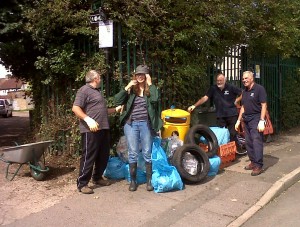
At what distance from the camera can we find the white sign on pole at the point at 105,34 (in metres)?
6.18

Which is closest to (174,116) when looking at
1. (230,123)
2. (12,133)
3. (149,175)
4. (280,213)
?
(149,175)

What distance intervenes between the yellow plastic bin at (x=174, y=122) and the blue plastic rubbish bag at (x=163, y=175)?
866 mm

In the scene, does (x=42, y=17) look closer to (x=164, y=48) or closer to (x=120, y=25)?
(x=120, y=25)

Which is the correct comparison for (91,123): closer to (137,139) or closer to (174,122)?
(137,139)

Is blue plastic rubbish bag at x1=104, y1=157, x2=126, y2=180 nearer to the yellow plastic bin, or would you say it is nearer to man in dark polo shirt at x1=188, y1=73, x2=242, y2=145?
the yellow plastic bin

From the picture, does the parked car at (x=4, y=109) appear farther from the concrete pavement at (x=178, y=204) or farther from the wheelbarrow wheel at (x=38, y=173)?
the concrete pavement at (x=178, y=204)

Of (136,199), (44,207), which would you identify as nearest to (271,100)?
(136,199)

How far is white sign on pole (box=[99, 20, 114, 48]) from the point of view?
20.3 feet

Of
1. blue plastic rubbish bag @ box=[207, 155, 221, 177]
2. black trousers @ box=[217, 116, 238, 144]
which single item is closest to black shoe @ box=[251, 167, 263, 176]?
blue plastic rubbish bag @ box=[207, 155, 221, 177]

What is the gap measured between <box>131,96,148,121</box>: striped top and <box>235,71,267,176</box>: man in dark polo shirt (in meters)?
2.02

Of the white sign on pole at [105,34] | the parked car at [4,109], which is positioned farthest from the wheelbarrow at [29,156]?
the parked car at [4,109]

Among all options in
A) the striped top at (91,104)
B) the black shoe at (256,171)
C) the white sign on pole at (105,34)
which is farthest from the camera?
the black shoe at (256,171)

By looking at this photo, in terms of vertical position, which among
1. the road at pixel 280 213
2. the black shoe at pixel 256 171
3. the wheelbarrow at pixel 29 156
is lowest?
the road at pixel 280 213

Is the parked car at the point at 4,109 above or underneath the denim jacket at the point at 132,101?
underneath
